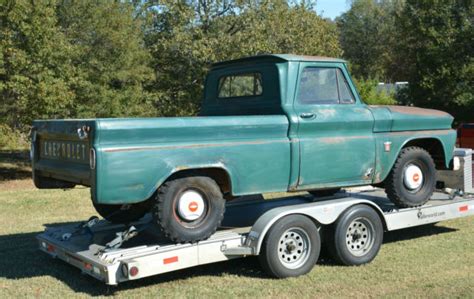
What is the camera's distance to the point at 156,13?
1752cm

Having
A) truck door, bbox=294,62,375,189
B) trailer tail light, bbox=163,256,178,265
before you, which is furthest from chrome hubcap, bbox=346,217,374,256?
trailer tail light, bbox=163,256,178,265

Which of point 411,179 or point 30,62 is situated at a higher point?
point 30,62

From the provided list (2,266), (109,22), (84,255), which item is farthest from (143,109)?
(84,255)

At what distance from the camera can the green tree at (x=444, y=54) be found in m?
18.9

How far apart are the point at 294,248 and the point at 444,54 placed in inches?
599

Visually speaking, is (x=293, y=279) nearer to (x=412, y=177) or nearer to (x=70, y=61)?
(x=412, y=177)

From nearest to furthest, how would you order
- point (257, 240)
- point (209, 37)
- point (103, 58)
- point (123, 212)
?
point (257, 240)
point (123, 212)
point (209, 37)
point (103, 58)

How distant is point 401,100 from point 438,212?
15770 millimetres

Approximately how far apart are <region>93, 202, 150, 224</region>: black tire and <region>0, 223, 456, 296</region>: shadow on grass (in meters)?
0.73

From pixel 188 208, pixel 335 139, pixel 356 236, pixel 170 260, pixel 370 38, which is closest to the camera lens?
pixel 170 260

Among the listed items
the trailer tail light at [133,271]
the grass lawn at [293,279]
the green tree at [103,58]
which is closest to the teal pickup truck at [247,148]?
the trailer tail light at [133,271]

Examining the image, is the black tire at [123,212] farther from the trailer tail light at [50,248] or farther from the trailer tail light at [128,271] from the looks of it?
Answer: the trailer tail light at [128,271]

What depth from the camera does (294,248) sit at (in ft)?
19.7

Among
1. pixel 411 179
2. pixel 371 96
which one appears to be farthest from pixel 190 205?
pixel 371 96
